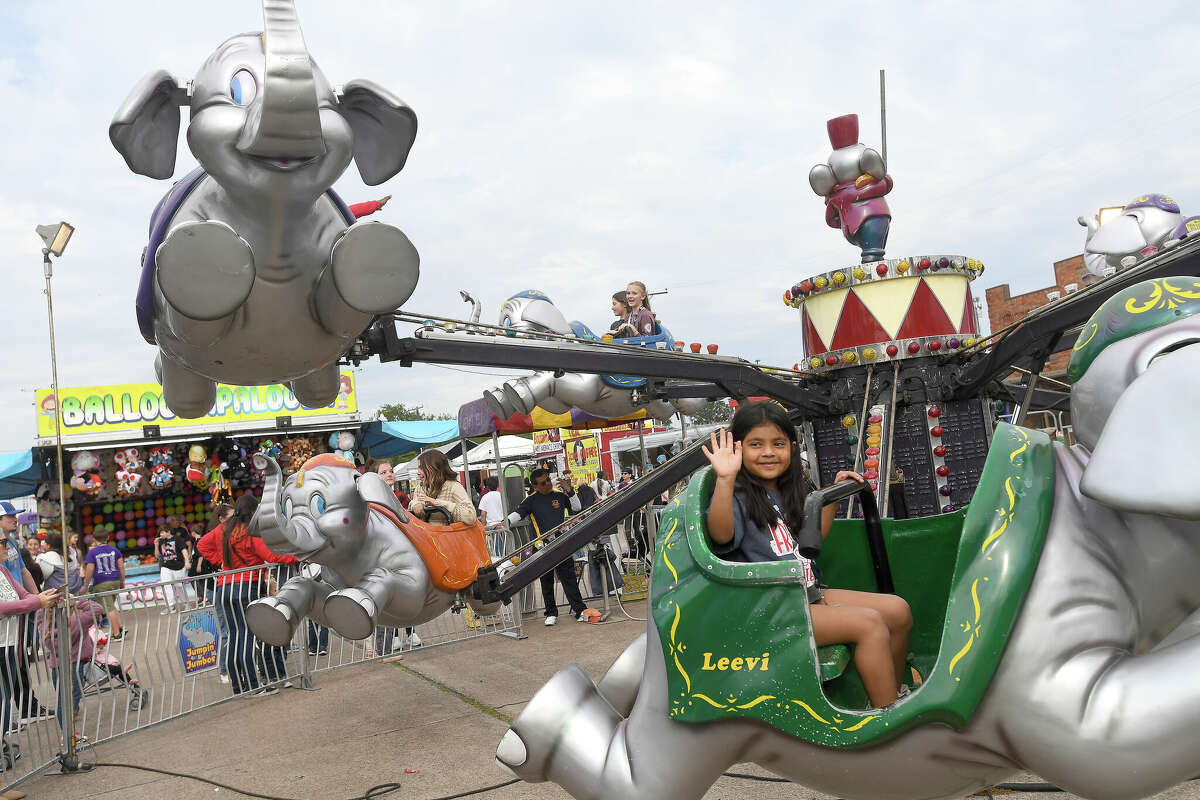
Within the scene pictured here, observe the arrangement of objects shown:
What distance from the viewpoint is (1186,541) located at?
179 centimetres

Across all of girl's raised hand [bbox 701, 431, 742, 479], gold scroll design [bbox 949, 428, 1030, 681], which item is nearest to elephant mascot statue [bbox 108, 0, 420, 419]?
girl's raised hand [bbox 701, 431, 742, 479]

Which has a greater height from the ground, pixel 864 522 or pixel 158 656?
pixel 864 522

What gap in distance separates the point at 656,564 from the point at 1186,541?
113 centimetres

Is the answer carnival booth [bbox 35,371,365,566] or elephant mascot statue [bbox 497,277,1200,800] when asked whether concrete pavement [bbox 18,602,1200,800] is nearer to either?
elephant mascot statue [bbox 497,277,1200,800]

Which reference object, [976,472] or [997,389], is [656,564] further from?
[997,389]

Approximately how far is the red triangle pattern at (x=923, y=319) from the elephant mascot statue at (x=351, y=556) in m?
2.39

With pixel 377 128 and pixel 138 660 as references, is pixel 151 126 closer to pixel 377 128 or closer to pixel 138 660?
pixel 377 128

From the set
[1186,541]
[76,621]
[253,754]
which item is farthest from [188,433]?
[1186,541]

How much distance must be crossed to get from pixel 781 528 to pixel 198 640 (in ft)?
20.4

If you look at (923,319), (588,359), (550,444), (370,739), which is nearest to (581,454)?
(550,444)

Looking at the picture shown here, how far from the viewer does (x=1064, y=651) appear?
5.81 ft

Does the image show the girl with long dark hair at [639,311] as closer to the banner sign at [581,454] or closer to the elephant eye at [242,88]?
the elephant eye at [242,88]

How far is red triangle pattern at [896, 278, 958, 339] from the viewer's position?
425cm

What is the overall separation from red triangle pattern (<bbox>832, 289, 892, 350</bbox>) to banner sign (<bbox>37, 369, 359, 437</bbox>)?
35.6ft
